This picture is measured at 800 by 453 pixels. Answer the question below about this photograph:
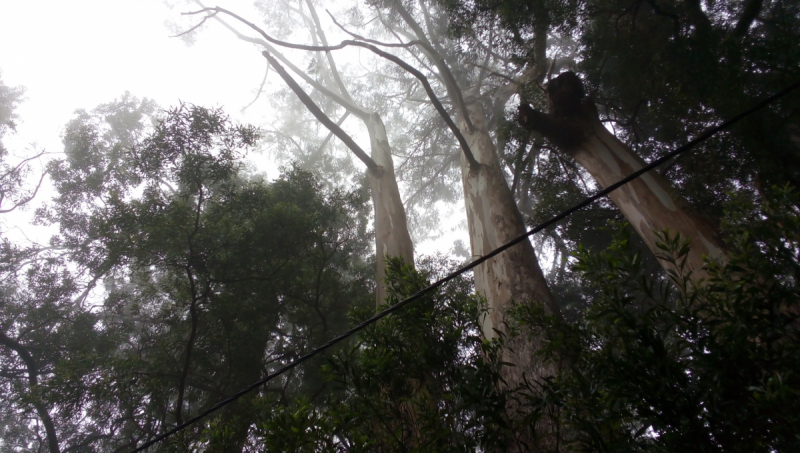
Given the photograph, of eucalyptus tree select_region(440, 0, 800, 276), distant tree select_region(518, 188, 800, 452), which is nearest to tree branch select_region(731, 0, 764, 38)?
eucalyptus tree select_region(440, 0, 800, 276)

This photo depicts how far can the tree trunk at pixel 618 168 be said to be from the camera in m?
3.61

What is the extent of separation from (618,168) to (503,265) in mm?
1546

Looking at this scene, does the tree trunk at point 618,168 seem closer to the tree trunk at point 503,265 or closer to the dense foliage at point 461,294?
the dense foliage at point 461,294

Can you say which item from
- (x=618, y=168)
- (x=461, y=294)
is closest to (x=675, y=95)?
(x=618, y=168)

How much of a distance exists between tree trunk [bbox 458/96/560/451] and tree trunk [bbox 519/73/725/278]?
1.04m

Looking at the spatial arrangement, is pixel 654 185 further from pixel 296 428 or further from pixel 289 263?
pixel 289 263

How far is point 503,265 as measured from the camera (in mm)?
4562

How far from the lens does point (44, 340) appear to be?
6766 millimetres

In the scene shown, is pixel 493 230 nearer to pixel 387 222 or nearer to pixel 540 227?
pixel 387 222

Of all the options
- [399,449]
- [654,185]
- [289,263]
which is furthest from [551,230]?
[399,449]

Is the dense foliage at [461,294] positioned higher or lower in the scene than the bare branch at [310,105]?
lower

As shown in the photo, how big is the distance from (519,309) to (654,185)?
2.95m

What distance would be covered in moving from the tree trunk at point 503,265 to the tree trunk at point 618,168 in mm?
1045

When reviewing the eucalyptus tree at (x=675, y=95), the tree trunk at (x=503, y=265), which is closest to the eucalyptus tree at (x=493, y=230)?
the tree trunk at (x=503, y=265)
